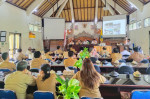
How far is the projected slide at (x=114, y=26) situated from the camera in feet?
37.6

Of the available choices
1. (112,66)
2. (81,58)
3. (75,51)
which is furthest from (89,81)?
(75,51)

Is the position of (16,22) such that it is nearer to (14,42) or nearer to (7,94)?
(14,42)

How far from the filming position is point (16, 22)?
1023cm

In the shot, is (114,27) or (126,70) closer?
(126,70)

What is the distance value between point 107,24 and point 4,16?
7.78m

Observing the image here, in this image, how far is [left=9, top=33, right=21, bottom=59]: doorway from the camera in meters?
9.63

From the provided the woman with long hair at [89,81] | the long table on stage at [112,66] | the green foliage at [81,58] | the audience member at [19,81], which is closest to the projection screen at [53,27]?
the long table on stage at [112,66]

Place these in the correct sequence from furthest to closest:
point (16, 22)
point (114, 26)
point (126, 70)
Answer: point (114, 26) < point (16, 22) < point (126, 70)

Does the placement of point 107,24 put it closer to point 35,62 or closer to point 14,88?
point 35,62

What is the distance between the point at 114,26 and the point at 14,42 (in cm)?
774

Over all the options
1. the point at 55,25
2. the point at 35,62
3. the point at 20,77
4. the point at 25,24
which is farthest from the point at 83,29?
the point at 20,77

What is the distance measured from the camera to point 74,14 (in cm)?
1641

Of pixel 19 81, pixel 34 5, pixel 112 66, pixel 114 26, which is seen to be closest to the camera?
pixel 19 81

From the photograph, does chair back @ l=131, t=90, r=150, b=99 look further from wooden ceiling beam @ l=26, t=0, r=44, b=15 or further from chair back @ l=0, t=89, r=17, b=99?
wooden ceiling beam @ l=26, t=0, r=44, b=15
